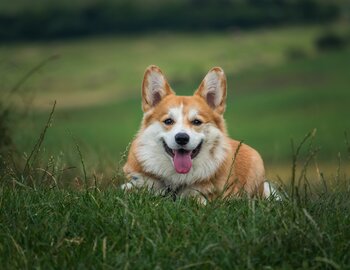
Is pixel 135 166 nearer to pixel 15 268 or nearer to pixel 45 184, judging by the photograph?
pixel 45 184

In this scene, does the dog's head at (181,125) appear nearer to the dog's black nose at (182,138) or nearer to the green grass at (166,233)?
the dog's black nose at (182,138)

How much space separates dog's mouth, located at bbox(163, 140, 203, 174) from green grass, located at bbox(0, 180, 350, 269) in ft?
3.20

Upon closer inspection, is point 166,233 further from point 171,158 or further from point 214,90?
point 214,90

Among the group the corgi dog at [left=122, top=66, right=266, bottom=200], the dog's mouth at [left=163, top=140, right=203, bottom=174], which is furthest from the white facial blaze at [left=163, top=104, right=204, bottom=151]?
the dog's mouth at [left=163, top=140, right=203, bottom=174]

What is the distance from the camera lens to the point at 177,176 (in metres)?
7.18

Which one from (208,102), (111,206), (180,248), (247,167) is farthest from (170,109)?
(180,248)

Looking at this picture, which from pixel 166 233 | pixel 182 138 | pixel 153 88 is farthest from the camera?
pixel 153 88

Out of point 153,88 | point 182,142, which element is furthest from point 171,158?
point 153,88

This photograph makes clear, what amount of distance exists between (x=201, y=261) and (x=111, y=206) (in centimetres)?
95

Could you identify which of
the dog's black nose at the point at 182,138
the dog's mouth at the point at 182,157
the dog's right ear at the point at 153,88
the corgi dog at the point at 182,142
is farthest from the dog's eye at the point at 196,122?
the dog's right ear at the point at 153,88

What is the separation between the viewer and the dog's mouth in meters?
7.06

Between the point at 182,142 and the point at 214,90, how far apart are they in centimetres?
68

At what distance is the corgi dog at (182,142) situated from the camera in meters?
7.07

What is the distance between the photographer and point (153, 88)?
737cm
